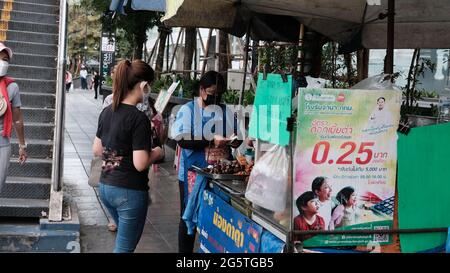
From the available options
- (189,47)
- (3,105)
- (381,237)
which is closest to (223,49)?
(189,47)

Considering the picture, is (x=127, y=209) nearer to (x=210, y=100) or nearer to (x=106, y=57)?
(x=210, y=100)

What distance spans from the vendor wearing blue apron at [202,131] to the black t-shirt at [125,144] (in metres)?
0.98

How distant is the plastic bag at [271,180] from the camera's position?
10.1 ft

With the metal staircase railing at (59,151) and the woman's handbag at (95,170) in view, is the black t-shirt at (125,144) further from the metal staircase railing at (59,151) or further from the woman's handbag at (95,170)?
the metal staircase railing at (59,151)

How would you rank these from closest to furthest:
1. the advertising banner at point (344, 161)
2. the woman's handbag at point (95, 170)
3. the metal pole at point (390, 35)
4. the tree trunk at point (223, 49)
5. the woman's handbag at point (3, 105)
→ the advertising banner at point (344, 161) < the metal pole at point (390, 35) < the woman's handbag at point (95, 170) < the woman's handbag at point (3, 105) < the tree trunk at point (223, 49)

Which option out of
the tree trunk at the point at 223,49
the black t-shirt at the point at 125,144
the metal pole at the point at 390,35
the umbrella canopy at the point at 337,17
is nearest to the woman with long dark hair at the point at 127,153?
the black t-shirt at the point at 125,144

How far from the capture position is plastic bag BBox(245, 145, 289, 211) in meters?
3.09

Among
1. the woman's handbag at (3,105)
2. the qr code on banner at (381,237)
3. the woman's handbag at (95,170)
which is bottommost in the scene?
the qr code on banner at (381,237)

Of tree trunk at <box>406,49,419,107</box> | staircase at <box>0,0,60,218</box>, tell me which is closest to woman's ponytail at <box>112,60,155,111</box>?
staircase at <box>0,0,60,218</box>

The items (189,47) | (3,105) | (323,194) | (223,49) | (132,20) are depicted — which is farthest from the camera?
(189,47)

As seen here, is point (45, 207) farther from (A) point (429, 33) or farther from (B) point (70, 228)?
(A) point (429, 33)

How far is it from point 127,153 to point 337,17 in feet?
8.10

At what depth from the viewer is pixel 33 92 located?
8.32 metres

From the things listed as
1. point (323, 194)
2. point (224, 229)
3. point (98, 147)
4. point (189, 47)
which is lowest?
point (224, 229)
